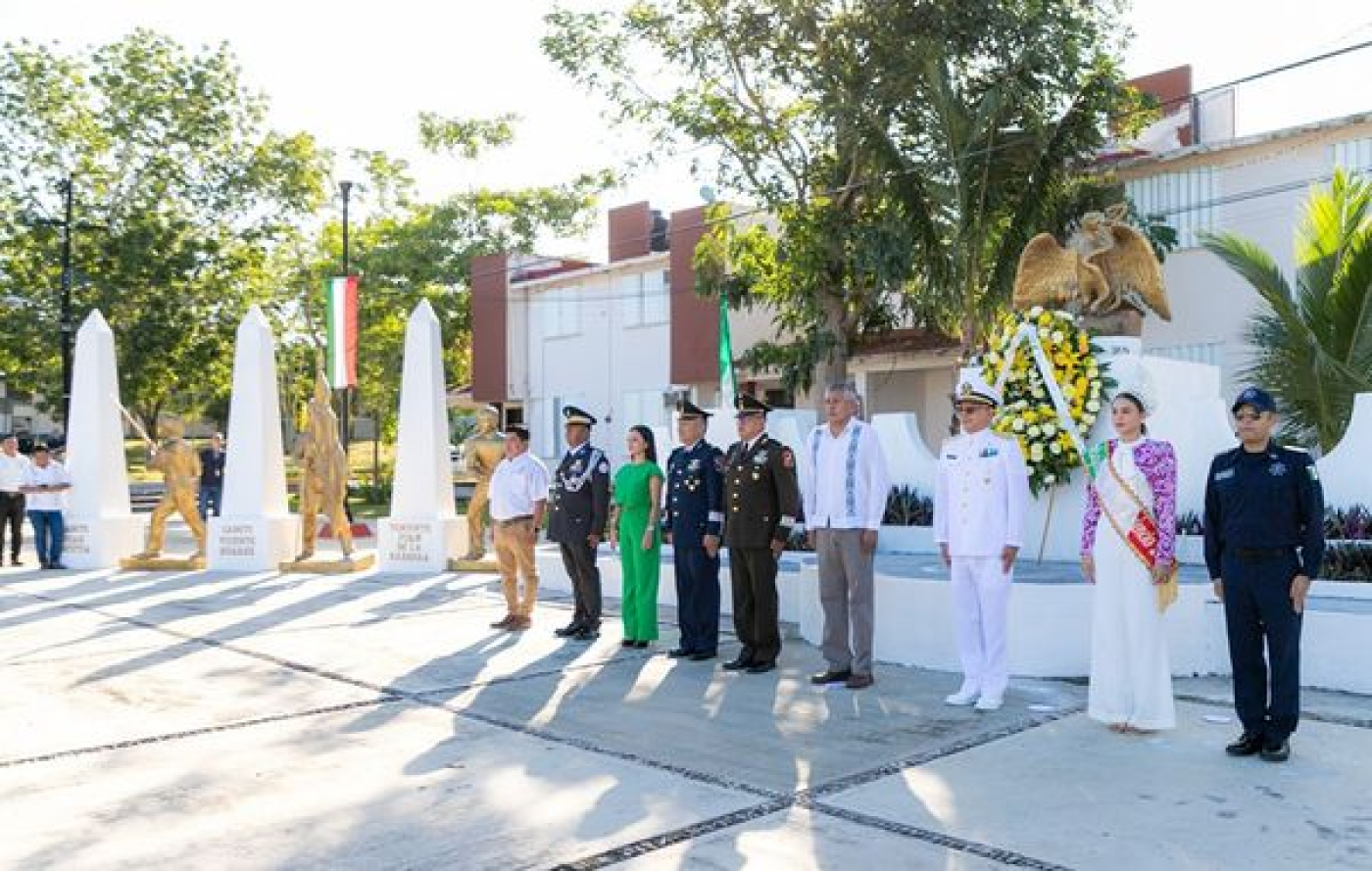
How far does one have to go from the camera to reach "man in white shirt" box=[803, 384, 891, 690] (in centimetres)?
748

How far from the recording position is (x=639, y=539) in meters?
9.16

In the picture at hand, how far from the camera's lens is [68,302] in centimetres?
2666

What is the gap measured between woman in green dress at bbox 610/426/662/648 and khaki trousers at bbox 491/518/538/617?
4.06 feet

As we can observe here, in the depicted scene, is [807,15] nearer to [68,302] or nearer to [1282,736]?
[1282,736]

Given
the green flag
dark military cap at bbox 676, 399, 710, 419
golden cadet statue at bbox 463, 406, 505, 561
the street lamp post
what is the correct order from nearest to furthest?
dark military cap at bbox 676, 399, 710, 419 < golden cadet statue at bbox 463, 406, 505, 561 < the green flag < the street lamp post

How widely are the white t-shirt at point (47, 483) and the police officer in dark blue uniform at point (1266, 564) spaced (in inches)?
565

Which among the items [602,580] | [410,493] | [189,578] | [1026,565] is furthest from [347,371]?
[1026,565]

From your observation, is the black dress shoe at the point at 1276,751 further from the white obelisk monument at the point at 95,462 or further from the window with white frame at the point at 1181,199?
the window with white frame at the point at 1181,199

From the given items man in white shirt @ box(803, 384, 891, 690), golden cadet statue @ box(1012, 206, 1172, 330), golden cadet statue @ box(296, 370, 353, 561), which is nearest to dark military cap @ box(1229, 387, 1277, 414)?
man in white shirt @ box(803, 384, 891, 690)

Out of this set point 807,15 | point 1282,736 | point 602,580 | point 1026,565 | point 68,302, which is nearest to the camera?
point 1282,736

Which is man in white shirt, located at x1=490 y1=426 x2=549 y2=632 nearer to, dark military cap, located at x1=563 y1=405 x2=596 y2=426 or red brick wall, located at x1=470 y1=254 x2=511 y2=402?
dark military cap, located at x1=563 y1=405 x2=596 y2=426

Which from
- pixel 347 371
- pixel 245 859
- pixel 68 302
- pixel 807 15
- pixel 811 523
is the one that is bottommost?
pixel 245 859

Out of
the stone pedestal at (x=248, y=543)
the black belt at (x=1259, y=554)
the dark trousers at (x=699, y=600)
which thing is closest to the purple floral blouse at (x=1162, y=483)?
the black belt at (x=1259, y=554)

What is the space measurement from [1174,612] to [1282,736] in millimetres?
2101
